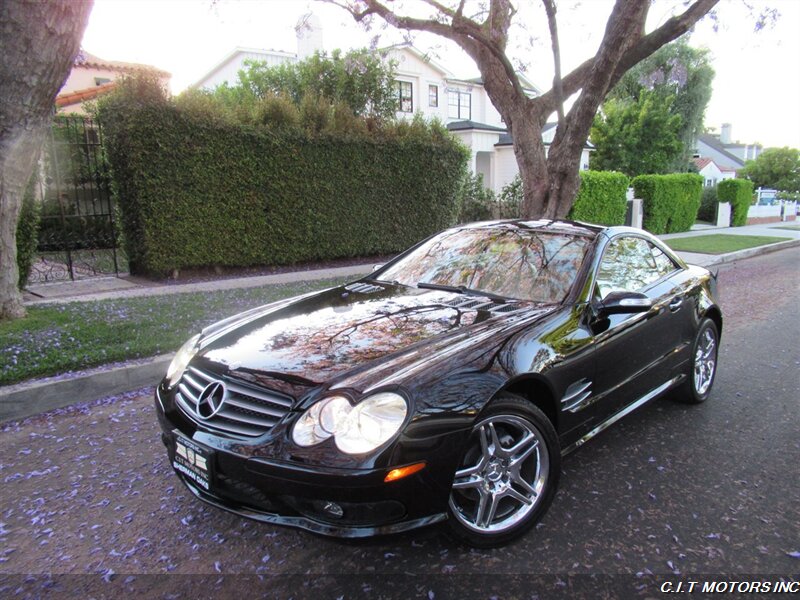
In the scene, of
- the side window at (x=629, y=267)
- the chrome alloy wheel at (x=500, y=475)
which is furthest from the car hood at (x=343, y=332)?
the side window at (x=629, y=267)

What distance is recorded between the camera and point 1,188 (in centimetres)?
591

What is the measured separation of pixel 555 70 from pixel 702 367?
612 cm

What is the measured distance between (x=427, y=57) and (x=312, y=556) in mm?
10198

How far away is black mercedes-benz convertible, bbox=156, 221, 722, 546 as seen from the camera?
7.59 ft

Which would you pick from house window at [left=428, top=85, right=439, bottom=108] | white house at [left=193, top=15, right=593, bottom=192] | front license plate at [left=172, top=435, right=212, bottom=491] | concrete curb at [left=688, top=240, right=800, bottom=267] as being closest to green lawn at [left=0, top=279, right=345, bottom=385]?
front license plate at [left=172, top=435, right=212, bottom=491]

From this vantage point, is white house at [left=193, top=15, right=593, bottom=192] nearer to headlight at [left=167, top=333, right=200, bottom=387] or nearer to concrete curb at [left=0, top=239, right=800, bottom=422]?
concrete curb at [left=0, top=239, right=800, bottom=422]

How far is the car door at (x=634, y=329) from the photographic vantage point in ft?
11.1

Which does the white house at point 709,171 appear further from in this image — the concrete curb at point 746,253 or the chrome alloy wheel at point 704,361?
the chrome alloy wheel at point 704,361

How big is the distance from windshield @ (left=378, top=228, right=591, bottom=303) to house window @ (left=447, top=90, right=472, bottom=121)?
2715 centimetres

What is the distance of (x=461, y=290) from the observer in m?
3.68

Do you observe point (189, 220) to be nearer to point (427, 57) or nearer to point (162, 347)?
point (162, 347)

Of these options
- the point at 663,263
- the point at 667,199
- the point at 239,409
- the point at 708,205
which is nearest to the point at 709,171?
the point at 708,205

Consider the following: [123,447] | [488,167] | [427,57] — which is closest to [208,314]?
[123,447]

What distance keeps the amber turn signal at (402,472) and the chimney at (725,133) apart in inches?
3625
